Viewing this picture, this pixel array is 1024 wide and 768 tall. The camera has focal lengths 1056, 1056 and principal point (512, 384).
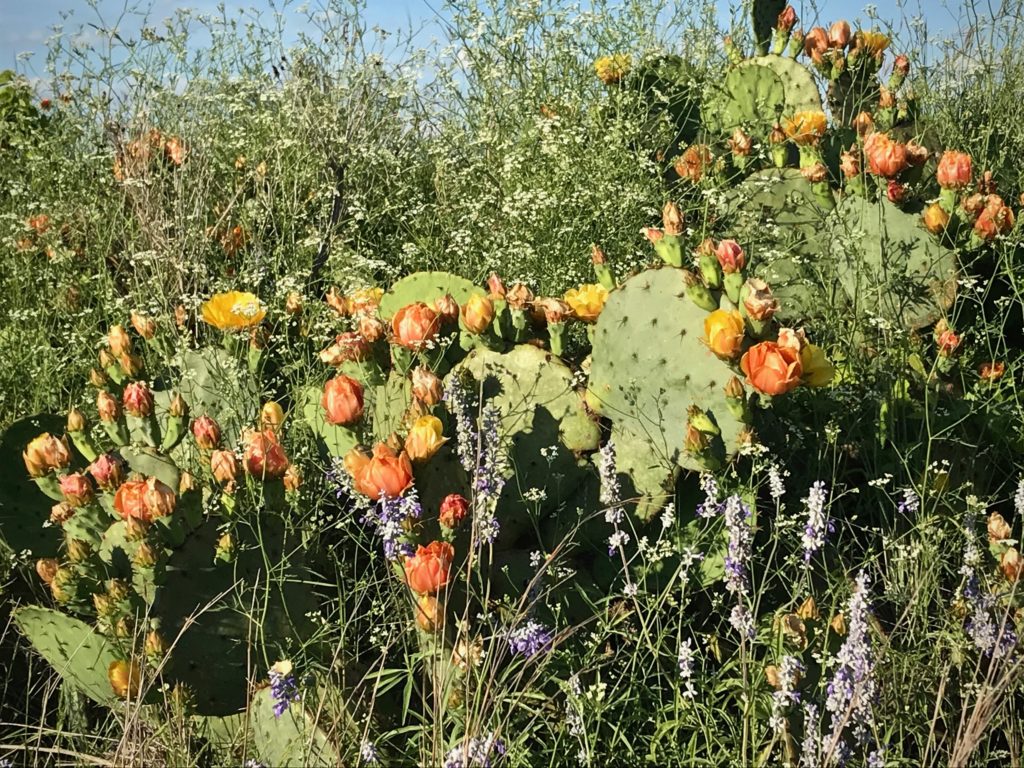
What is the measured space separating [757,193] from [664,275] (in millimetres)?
1209

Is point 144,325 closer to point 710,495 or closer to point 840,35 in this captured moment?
point 710,495

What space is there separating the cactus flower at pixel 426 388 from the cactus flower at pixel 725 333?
541mm

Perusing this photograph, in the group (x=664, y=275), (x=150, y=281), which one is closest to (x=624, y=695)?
(x=664, y=275)

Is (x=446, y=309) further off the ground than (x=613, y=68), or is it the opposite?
(x=613, y=68)

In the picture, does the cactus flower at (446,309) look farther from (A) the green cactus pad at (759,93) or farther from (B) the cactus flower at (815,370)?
(A) the green cactus pad at (759,93)

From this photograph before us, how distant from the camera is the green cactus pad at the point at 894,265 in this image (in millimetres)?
2840

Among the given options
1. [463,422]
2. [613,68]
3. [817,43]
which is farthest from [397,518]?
[817,43]

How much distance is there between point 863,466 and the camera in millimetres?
2639

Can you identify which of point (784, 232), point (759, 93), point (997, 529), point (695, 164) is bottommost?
point (997, 529)

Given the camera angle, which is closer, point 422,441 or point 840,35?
point 422,441

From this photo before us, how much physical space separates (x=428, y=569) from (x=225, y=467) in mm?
511

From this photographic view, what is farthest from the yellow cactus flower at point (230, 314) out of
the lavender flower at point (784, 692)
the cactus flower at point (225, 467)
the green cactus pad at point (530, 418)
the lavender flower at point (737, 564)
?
the lavender flower at point (784, 692)

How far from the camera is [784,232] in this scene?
3248 mm

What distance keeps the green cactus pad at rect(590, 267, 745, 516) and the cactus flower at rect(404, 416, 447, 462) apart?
51cm
